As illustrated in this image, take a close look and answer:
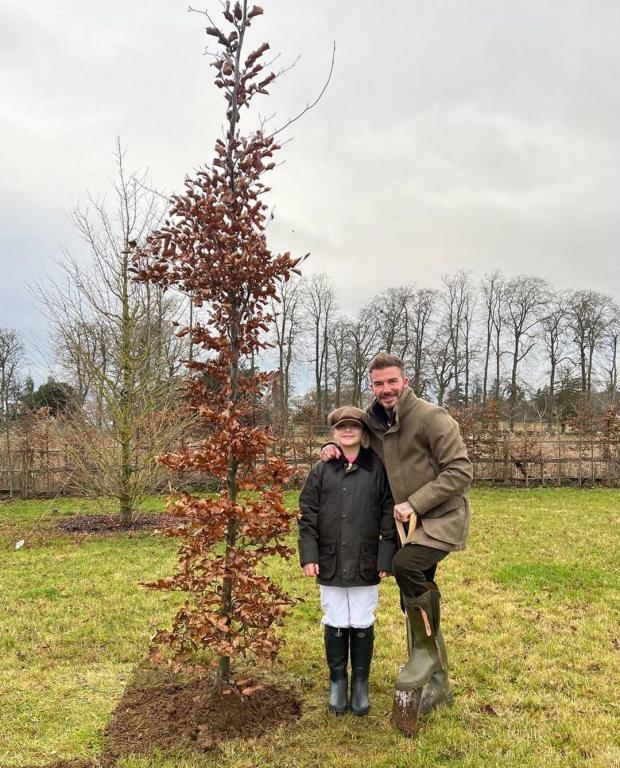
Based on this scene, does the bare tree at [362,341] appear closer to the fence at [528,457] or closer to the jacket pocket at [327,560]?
the fence at [528,457]

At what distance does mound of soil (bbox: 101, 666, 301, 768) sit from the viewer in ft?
11.4

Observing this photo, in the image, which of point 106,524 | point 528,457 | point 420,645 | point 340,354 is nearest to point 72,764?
point 420,645

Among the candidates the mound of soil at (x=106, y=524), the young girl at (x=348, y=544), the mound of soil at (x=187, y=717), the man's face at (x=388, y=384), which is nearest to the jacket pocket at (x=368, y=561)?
the young girl at (x=348, y=544)

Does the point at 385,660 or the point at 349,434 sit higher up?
the point at 349,434

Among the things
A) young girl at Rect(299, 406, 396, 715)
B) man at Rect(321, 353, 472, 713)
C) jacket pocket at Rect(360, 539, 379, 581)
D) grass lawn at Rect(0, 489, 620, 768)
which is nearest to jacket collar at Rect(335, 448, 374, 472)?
young girl at Rect(299, 406, 396, 715)

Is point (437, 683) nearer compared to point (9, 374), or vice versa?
point (437, 683)

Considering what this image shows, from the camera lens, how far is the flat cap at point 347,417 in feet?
12.4

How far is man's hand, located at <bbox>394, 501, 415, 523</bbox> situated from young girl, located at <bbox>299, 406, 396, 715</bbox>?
8.1 inches

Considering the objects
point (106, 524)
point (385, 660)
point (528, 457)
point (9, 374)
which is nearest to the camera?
point (385, 660)

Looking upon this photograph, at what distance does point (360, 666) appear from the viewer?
3.81 meters

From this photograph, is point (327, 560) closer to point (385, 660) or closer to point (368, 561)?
point (368, 561)

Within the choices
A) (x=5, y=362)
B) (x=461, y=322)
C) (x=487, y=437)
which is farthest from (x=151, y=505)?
(x=461, y=322)

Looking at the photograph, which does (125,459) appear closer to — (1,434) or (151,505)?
(151,505)

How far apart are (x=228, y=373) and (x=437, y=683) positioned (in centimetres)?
252
